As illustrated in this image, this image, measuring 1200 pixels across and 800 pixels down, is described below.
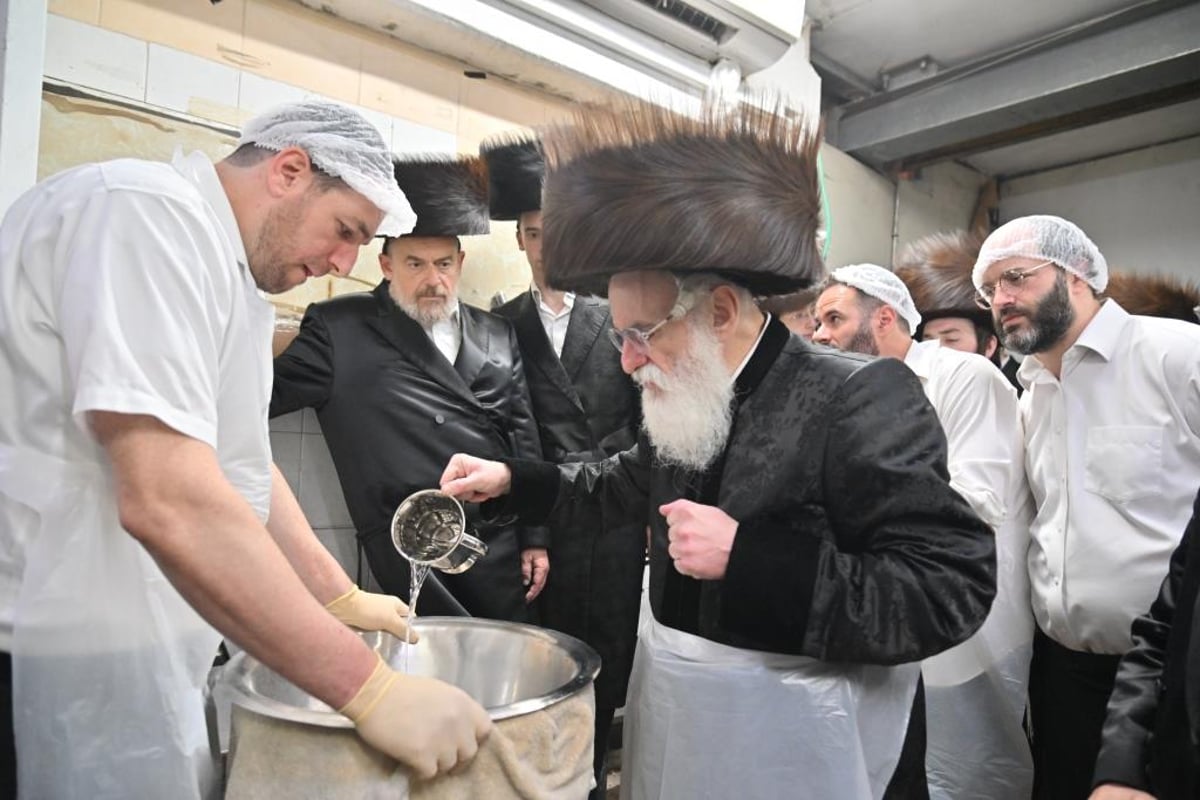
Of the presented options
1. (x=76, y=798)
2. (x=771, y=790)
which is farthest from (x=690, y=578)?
(x=76, y=798)

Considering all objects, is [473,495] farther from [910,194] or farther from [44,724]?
[910,194]

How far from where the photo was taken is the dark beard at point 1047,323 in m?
2.04

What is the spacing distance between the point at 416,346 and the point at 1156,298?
2.74 metres

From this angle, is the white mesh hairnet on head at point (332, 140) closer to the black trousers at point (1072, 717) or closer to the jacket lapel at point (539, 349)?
the jacket lapel at point (539, 349)

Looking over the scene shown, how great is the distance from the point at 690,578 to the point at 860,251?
3185mm

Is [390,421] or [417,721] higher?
[390,421]

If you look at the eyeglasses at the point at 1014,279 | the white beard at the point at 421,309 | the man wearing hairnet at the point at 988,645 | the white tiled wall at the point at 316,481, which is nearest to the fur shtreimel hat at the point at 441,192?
the white beard at the point at 421,309

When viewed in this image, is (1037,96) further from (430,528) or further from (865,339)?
(430,528)

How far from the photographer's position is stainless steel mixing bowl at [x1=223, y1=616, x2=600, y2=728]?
3.35 feet

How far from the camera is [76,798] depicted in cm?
84

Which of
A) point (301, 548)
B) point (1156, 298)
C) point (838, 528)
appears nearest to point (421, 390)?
point (301, 548)

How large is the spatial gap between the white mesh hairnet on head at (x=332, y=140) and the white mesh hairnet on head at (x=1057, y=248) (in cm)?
178

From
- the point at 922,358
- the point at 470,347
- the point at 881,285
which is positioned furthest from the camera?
the point at 881,285

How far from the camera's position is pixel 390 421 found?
78.4 inches
